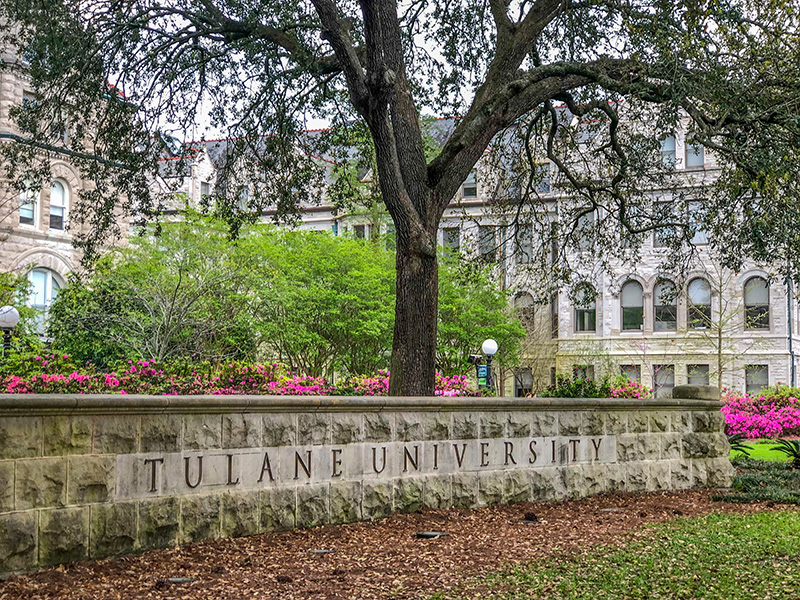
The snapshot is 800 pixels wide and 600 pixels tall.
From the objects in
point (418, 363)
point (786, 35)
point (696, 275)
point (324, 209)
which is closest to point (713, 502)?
point (418, 363)

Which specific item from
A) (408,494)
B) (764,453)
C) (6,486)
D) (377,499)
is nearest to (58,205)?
(764,453)

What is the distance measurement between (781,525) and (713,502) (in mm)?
2154

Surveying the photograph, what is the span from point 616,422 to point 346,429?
4498 mm

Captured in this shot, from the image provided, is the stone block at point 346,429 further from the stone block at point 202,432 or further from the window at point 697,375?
→ the window at point 697,375

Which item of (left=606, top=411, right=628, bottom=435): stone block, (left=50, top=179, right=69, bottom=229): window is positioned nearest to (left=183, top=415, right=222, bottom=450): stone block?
(left=606, top=411, right=628, bottom=435): stone block

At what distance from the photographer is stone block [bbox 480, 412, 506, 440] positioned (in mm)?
10469

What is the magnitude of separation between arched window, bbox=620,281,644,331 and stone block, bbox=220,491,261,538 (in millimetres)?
39660

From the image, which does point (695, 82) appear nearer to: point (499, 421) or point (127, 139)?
point (499, 421)

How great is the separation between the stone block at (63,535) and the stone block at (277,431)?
188 cm

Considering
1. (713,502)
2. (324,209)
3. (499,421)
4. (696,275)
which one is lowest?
(713,502)

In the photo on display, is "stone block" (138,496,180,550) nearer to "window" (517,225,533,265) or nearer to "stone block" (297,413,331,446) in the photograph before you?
"stone block" (297,413,331,446)

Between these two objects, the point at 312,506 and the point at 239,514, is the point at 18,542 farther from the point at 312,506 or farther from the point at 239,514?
the point at 312,506

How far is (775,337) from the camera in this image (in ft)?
141

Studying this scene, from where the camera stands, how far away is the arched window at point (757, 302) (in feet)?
140
